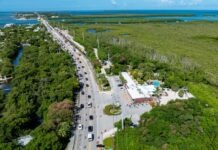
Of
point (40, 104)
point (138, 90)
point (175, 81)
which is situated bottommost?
point (138, 90)

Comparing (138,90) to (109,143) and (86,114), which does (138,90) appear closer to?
(86,114)

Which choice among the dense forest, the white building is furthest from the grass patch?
the white building

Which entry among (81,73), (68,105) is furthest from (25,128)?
(81,73)

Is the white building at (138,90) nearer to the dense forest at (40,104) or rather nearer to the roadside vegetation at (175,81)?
the roadside vegetation at (175,81)

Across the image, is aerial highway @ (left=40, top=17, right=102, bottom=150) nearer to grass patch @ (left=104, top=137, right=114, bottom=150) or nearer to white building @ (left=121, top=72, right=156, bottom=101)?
grass patch @ (left=104, top=137, right=114, bottom=150)

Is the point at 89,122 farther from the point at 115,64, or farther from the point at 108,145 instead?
the point at 115,64

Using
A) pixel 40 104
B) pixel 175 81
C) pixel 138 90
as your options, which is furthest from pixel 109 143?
pixel 175 81
